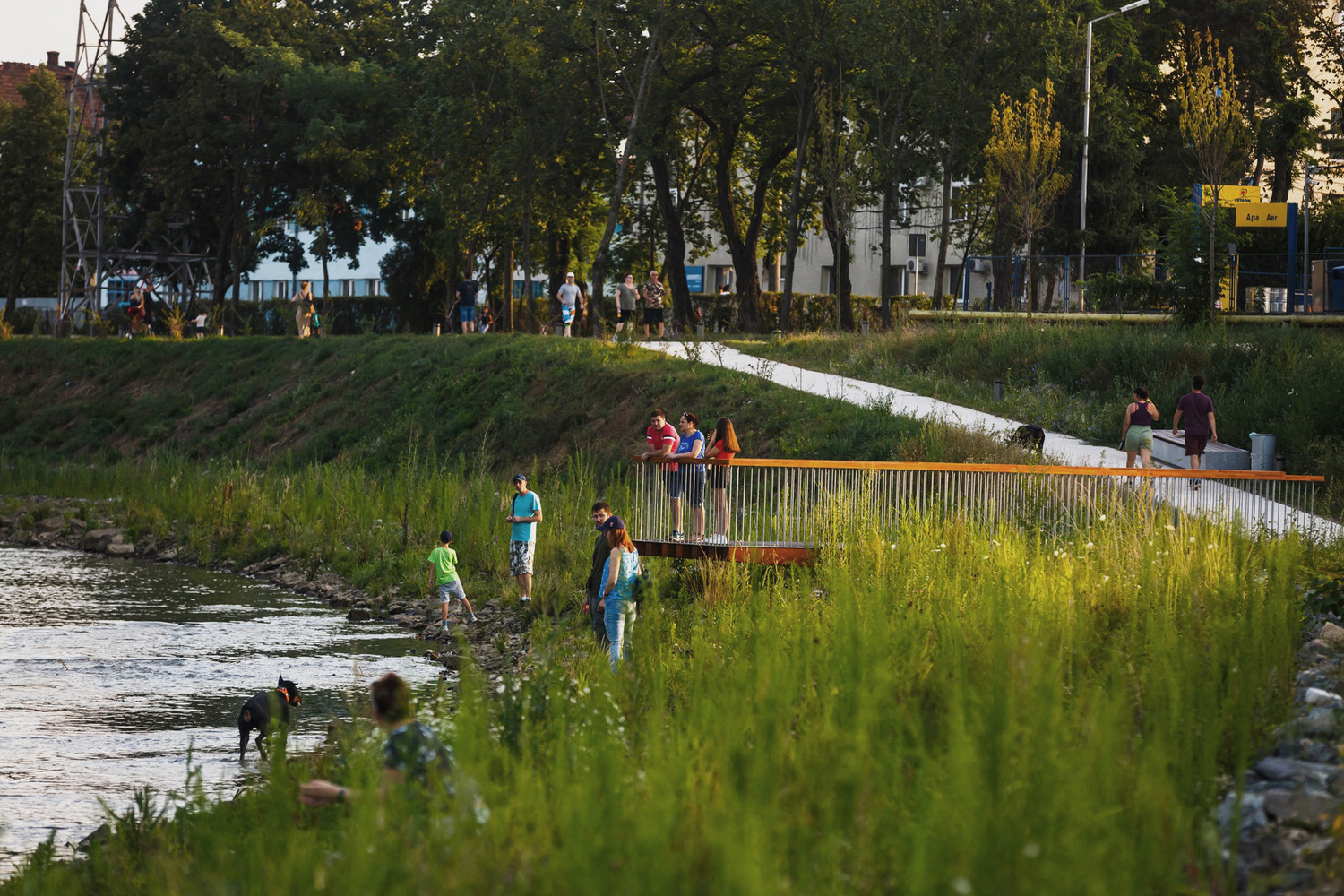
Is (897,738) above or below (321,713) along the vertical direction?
→ above

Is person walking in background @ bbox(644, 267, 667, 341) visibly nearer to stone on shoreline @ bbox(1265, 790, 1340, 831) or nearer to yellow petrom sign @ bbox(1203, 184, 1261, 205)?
yellow petrom sign @ bbox(1203, 184, 1261, 205)

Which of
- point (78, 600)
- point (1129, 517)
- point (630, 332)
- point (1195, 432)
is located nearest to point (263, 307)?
point (630, 332)

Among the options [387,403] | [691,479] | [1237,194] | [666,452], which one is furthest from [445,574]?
[1237,194]

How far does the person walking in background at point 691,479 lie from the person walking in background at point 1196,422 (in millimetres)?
7845

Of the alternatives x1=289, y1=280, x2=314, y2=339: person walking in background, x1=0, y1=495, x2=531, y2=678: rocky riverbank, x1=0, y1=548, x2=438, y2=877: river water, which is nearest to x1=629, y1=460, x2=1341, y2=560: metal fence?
x1=0, y1=495, x2=531, y2=678: rocky riverbank

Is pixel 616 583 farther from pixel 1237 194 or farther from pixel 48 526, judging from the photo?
pixel 1237 194

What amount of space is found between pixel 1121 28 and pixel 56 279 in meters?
50.1

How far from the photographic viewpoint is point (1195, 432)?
72.4 ft

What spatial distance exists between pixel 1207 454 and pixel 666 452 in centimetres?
939

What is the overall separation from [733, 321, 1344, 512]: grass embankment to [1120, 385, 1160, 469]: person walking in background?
2.35 meters

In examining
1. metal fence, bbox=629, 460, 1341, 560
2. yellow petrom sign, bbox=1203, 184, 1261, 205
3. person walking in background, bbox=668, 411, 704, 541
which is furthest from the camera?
yellow petrom sign, bbox=1203, 184, 1261, 205

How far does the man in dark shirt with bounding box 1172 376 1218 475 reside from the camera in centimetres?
2206

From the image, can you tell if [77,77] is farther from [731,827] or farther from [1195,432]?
[731,827]

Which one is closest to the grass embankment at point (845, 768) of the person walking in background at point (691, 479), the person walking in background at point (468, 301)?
the person walking in background at point (691, 479)
